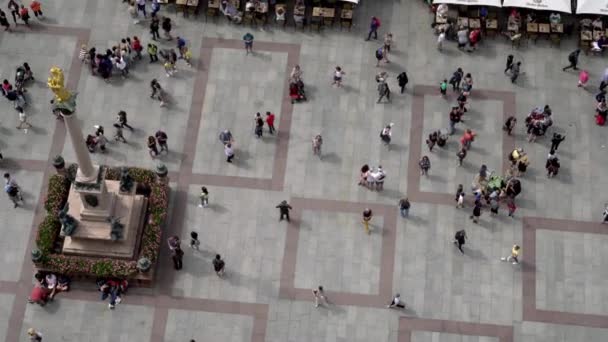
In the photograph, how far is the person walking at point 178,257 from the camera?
39750mm

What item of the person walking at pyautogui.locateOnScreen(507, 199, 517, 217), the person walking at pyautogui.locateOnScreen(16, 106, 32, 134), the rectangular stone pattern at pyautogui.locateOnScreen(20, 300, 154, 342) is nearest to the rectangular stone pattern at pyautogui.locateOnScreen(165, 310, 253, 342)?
the rectangular stone pattern at pyautogui.locateOnScreen(20, 300, 154, 342)

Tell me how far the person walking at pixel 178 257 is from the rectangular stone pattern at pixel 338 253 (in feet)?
17.8

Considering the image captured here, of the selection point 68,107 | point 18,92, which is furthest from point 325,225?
point 18,92

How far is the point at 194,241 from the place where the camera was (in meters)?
40.6

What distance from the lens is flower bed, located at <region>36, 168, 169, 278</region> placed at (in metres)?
39.4

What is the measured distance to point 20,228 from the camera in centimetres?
4162

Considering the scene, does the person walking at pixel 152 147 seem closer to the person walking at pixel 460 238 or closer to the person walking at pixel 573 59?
the person walking at pixel 460 238

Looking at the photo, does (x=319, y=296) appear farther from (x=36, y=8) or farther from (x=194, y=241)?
(x=36, y=8)

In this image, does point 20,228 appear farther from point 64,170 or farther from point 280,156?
point 280,156

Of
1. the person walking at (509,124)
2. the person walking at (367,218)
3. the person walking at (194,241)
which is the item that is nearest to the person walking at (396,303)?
the person walking at (367,218)

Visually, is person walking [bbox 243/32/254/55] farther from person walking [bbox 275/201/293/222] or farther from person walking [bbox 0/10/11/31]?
person walking [bbox 0/10/11/31]

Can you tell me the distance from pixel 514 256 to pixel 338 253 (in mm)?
8184

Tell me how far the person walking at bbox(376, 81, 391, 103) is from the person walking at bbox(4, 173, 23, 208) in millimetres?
18679

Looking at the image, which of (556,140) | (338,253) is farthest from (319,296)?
(556,140)
